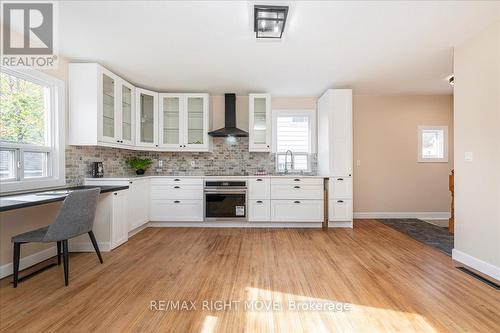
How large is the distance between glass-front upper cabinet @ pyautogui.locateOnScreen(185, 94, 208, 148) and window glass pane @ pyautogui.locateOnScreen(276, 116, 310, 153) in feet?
4.68

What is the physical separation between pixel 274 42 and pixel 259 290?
2.50 m

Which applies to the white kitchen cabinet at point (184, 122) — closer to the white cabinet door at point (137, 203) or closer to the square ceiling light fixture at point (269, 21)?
the white cabinet door at point (137, 203)

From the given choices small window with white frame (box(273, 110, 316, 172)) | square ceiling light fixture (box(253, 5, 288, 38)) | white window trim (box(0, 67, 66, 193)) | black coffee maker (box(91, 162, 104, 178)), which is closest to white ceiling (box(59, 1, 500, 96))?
square ceiling light fixture (box(253, 5, 288, 38))

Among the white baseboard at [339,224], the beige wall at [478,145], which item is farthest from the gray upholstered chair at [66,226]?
the beige wall at [478,145]

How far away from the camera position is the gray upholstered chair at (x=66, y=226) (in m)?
2.08

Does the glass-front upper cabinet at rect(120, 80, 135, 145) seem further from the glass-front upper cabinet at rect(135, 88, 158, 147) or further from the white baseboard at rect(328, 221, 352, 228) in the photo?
the white baseboard at rect(328, 221, 352, 228)

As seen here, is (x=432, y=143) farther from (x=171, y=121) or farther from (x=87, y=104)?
(x=87, y=104)

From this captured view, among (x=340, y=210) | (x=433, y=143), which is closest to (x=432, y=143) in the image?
(x=433, y=143)

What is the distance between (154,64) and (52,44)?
1.08 metres

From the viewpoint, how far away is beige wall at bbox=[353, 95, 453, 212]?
4715 millimetres

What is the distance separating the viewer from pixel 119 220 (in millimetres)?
3141

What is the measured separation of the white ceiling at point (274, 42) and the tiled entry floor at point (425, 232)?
2.44m

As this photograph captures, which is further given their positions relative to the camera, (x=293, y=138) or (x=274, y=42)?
(x=293, y=138)

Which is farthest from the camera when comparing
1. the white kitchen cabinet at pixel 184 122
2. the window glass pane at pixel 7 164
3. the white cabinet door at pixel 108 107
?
the white kitchen cabinet at pixel 184 122
